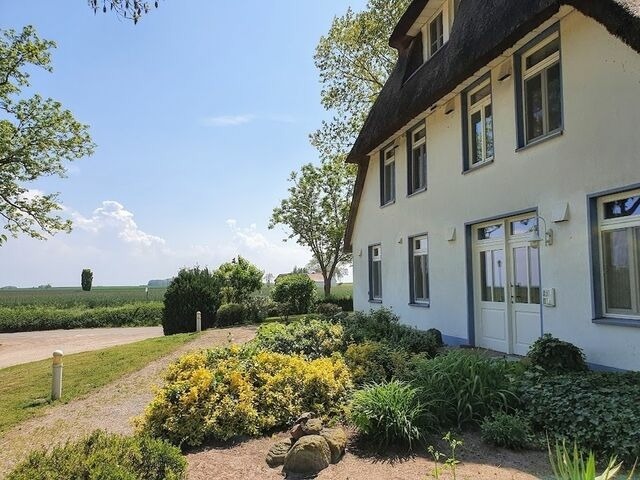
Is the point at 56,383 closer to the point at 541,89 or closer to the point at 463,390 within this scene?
the point at 463,390

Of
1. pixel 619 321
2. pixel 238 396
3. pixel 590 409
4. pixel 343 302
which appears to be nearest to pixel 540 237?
pixel 619 321

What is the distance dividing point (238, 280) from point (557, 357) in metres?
19.2

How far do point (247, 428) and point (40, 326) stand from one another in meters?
30.4

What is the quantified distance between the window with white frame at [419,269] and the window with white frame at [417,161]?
1460 millimetres

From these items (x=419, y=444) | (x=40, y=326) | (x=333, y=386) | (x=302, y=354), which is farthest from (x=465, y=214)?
(x=40, y=326)

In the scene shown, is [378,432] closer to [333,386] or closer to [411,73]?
[333,386]

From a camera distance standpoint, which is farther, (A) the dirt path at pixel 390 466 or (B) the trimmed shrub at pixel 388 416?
(B) the trimmed shrub at pixel 388 416

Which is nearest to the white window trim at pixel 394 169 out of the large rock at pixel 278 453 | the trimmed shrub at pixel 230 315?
the trimmed shrub at pixel 230 315

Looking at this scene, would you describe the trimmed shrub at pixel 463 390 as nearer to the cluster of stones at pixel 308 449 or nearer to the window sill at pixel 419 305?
the cluster of stones at pixel 308 449

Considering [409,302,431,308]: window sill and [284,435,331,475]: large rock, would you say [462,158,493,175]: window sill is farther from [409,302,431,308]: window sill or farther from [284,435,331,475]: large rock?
[284,435,331,475]: large rock

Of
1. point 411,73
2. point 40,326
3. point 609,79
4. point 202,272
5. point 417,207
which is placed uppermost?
point 411,73

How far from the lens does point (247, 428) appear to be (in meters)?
5.19

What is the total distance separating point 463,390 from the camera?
5250 mm

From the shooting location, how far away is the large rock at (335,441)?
4.46m
